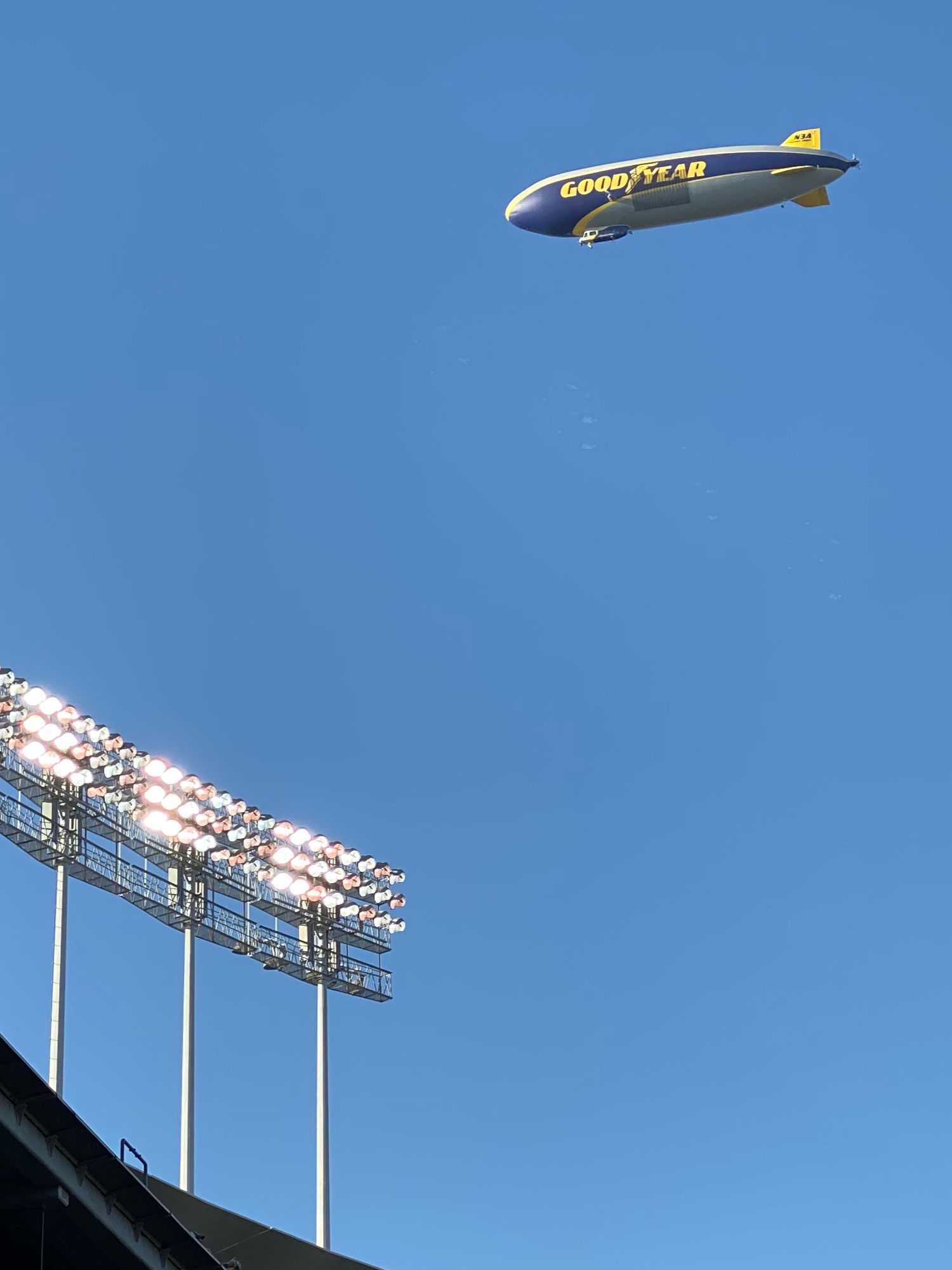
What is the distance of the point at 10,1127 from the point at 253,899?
30.5m

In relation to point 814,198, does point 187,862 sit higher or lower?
lower

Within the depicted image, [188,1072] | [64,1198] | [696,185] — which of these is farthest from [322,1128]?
[696,185]

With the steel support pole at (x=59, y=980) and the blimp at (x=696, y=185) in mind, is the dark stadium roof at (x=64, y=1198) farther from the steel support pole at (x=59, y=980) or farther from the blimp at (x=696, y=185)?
the blimp at (x=696, y=185)

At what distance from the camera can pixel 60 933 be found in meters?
51.4

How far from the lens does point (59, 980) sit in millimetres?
50312

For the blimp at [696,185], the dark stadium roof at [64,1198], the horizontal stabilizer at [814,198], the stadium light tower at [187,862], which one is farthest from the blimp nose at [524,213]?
the dark stadium roof at [64,1198]

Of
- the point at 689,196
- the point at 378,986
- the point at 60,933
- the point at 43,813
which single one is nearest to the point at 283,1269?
the point at 60,933

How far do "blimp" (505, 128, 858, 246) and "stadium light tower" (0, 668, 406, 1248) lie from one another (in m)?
29.4

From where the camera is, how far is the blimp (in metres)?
78.8

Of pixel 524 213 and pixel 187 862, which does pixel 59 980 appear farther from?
pixel 524 213

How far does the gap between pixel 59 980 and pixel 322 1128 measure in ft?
44.4

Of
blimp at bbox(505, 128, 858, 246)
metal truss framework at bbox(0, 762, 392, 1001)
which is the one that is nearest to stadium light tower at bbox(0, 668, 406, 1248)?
metal truss framework at bbox(0, 762, 392, 1001)

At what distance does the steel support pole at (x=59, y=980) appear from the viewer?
4825 centimetres

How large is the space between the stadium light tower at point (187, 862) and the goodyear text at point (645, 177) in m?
30.0
